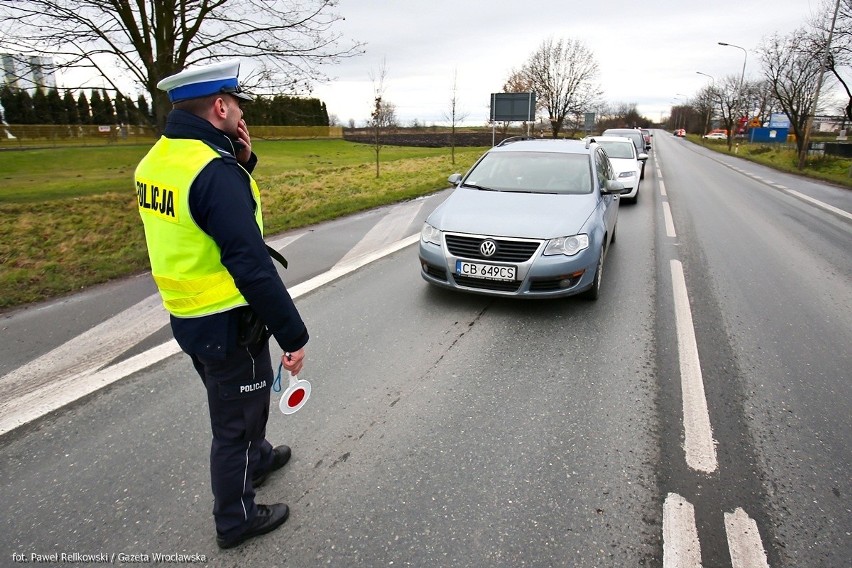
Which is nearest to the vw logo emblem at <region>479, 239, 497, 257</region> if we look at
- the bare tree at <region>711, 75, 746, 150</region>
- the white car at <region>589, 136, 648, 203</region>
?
the white car at <region>589, 136, 648, 203</region>

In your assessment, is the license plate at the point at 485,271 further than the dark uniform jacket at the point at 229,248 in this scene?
Yes

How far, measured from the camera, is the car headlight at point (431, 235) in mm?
4938

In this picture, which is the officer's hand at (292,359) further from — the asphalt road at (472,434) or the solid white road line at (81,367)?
the solid white road line at (81,367)

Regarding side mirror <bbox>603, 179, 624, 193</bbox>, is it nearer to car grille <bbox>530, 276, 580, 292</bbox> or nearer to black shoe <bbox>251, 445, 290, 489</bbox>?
car grille <bbox>530, 276, 580, 292</bbox>

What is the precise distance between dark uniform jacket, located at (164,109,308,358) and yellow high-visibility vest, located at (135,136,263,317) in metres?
0.04

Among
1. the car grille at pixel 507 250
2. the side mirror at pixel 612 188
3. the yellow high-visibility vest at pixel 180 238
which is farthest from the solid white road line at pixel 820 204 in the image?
the yellow high-visibility vest at pixel 180 238

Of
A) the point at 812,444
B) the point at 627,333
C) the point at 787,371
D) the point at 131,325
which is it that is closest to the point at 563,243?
the point at 627,333

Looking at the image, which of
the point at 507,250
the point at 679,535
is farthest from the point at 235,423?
the point at 507,250

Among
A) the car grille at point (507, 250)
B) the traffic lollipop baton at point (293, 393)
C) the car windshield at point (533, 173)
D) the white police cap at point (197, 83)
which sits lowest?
the traffic lollipop baton at point (293, 393)

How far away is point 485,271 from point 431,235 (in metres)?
0.75

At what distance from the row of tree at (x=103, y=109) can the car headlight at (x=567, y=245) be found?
2807 millimetres

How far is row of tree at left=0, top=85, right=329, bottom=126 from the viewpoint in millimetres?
9102

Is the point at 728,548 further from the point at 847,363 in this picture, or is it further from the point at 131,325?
the point at 131,325

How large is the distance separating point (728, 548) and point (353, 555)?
64.2 inches
